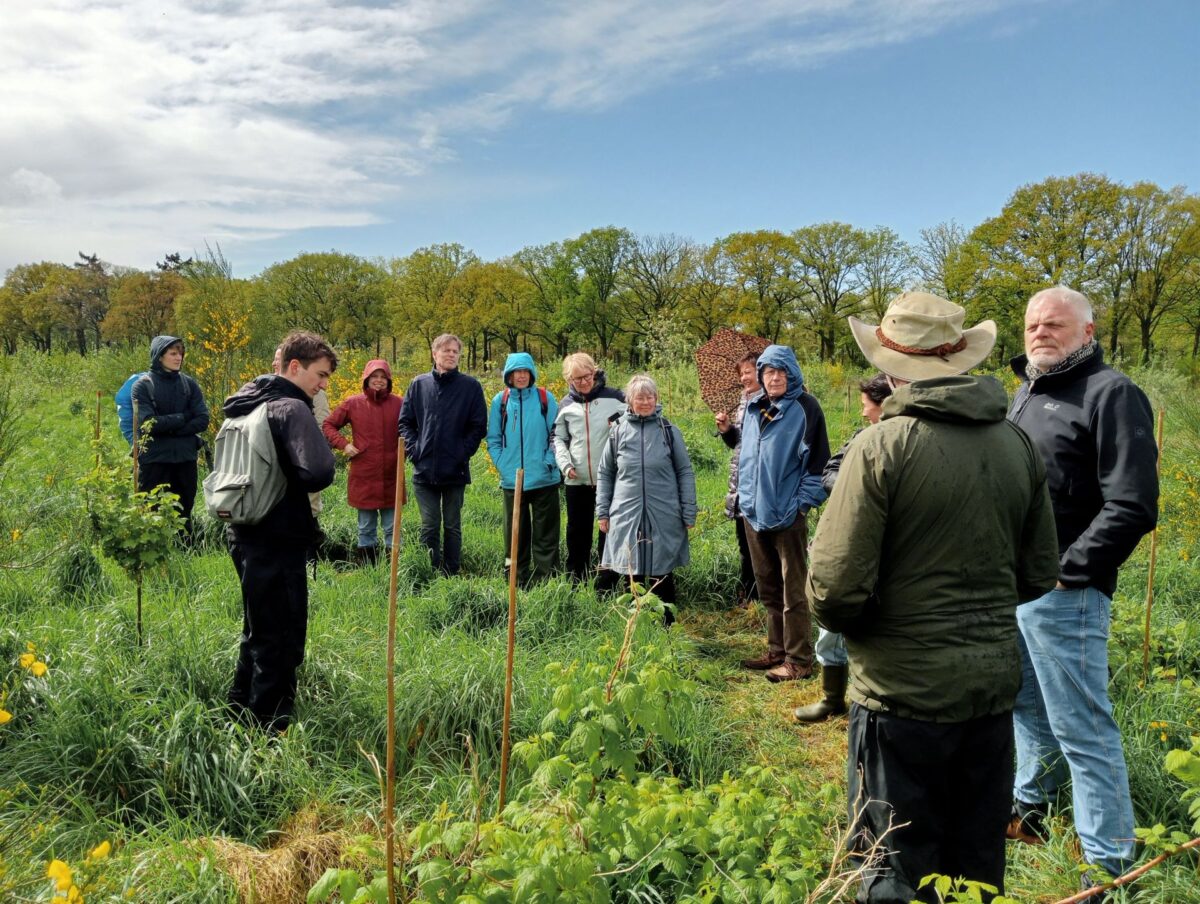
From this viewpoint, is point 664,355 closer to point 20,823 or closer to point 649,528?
point 649,528

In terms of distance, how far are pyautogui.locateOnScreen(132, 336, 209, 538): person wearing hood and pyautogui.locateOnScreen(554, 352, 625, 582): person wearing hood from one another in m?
3.31

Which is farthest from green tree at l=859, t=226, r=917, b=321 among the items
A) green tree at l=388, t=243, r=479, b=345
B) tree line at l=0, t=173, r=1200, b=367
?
green tree at l=388, t=243, r=479, b=345

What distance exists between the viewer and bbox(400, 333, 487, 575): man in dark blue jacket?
5.82 meters

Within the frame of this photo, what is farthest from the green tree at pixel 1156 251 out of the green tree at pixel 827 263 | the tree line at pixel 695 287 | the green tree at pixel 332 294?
the green tree at pixel 332 294

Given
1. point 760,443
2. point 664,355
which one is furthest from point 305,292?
point 760,443

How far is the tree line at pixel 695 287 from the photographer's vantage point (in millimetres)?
29078

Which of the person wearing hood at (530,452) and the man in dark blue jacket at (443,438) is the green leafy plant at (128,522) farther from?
the person wearing hood at (530,452)

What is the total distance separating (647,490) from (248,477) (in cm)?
260

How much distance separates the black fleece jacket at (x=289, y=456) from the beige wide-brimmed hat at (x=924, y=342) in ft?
7.61

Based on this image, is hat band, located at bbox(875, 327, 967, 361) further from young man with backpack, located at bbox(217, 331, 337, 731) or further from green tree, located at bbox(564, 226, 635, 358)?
green tree, located at bbox(564, 226, 635, 358)

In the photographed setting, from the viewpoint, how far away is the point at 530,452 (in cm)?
589

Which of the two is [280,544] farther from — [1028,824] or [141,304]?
[141,304]

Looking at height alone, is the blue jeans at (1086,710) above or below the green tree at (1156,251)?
below

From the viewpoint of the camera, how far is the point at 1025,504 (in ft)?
6.31
